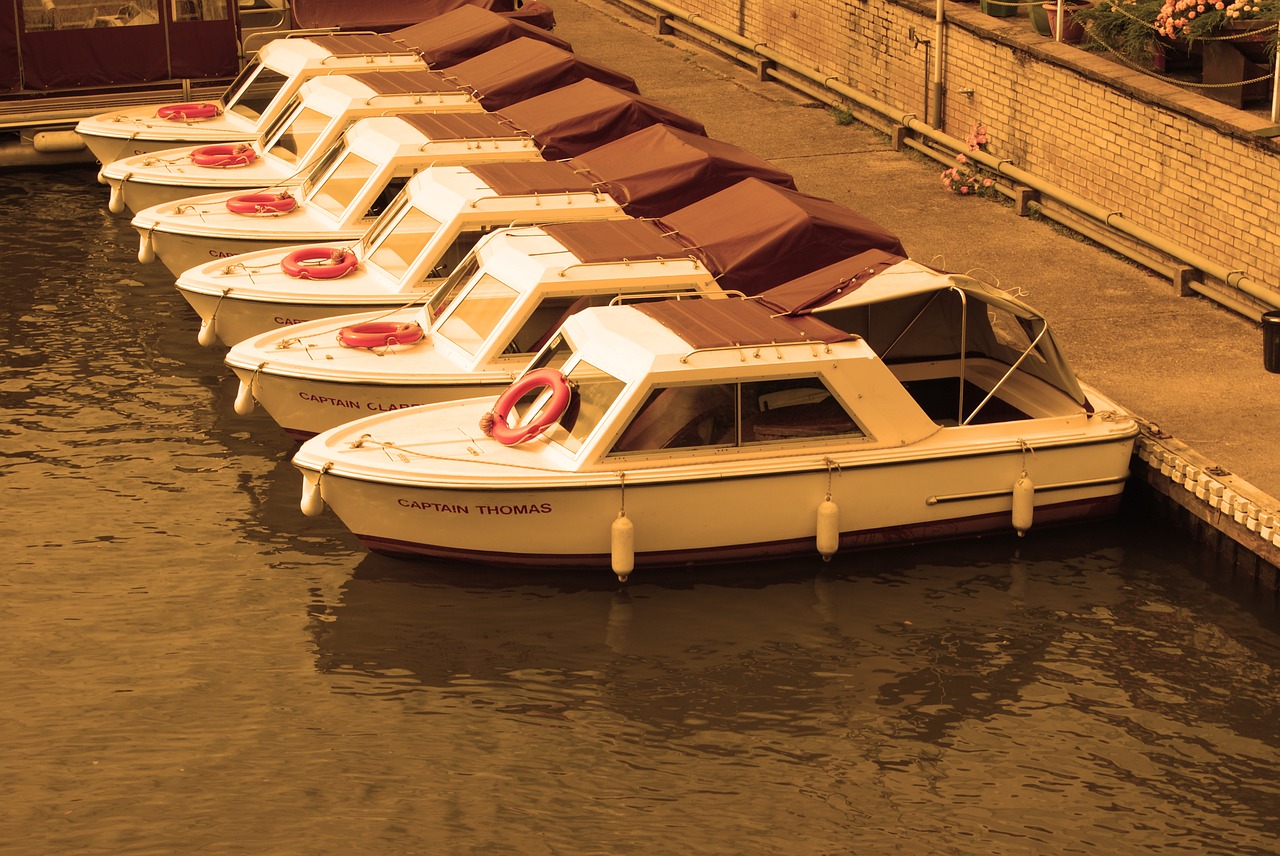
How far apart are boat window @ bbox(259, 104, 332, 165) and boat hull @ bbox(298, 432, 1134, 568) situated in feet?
25.4

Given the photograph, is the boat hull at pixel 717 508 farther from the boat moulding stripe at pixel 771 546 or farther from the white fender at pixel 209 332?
the white fender at pixel 209 332

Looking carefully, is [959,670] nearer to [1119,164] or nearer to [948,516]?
[948,516]

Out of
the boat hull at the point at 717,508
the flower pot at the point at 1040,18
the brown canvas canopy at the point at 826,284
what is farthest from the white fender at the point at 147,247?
the flower pot at the point at 1040,18

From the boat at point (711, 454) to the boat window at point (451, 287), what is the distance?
162 centimetres

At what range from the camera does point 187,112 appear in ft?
70.3

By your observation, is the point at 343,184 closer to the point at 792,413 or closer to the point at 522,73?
the point at 522,73

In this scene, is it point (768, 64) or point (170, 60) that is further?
point (768, 64)

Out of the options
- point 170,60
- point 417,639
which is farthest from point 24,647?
point 170,60

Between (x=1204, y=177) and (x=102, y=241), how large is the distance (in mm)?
11783

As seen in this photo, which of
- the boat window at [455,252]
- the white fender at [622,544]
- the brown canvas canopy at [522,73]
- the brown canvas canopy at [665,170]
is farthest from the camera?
the brown canvas canopy at [522,73]

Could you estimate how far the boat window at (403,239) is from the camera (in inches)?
624

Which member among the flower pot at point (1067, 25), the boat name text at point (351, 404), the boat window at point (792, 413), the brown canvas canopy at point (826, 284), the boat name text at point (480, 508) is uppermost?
the flower pot at point (1067, 25)

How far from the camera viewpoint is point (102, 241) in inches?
804

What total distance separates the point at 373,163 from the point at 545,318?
4.27 m
